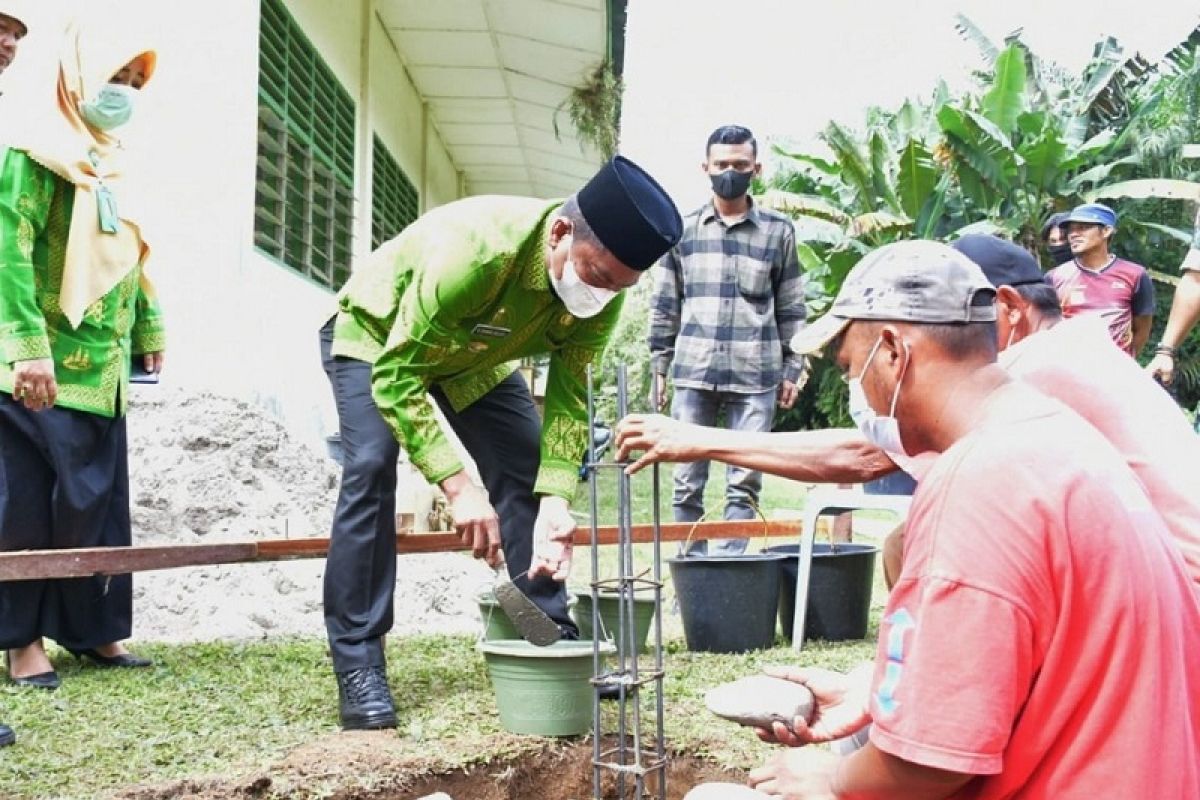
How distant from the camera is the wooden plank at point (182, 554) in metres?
3.55

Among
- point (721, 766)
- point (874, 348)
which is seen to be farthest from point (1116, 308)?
point (874, 348)

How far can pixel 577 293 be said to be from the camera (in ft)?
10.7

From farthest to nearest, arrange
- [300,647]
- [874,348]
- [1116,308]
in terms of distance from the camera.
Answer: [1116,308], [300,647], [874,348]

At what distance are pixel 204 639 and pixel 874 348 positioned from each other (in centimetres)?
404

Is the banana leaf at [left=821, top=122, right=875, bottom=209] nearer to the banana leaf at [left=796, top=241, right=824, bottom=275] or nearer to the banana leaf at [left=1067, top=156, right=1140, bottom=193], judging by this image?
the banana leaf at [left=796, top=241, right=824, bottom=275]

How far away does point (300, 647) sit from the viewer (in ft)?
15.9

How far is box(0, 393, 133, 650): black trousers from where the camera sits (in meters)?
3.95

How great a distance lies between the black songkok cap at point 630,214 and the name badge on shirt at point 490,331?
495 millimetres

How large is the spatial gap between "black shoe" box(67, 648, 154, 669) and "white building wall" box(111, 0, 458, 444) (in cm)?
225

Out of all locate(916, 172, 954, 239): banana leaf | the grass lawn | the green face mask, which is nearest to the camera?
the grass lawn

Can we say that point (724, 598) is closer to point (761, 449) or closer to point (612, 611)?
point (612, 611)

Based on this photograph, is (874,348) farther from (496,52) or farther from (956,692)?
(496,52)

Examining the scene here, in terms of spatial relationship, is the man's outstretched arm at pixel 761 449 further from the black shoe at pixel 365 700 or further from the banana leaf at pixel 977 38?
the banana leaf at pixel 977 38

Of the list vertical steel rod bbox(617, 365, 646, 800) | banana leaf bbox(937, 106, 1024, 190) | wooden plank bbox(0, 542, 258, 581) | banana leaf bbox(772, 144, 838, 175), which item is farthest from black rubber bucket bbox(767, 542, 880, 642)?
banana leaf bbox(772, 144, 838, 175)
